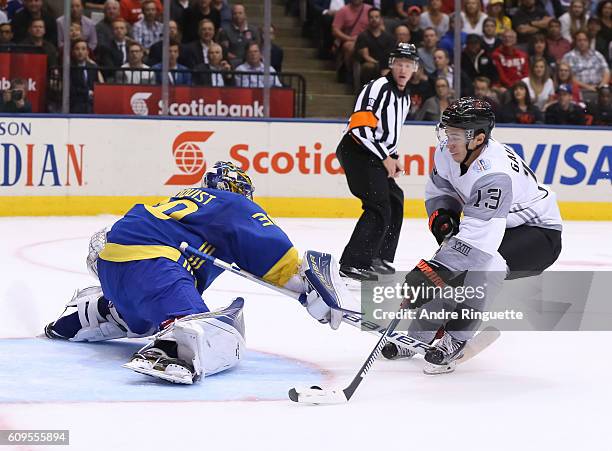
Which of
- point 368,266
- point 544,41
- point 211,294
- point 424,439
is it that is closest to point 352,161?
point 368,266

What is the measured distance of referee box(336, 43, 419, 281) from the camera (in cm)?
599

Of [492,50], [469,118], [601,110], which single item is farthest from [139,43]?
[469,118]

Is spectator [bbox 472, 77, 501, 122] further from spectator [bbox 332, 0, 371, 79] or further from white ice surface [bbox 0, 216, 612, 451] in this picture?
white ice surface [bbox 0, 216, 612, 451]

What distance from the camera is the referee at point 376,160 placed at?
5.99 metres

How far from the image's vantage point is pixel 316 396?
10.7 feet

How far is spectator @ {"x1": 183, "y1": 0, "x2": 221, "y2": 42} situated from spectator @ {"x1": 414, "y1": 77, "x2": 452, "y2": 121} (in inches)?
63.2

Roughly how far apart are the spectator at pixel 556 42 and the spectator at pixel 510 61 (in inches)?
11.1

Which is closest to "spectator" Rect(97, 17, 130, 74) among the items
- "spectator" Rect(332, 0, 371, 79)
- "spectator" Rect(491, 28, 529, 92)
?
"spectator" Rect(332, 0, 371, 79)

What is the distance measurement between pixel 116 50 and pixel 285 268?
5.27 metres

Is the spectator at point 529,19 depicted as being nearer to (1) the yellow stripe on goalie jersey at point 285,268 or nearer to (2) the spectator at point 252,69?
(2) the spectator at point 252,69

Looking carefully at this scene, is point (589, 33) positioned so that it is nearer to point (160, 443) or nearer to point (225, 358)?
point (225, 358)

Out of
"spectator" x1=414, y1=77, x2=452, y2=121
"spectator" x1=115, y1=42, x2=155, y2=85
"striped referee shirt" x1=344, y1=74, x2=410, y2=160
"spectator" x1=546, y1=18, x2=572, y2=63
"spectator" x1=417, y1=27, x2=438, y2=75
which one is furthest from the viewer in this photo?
"spectator" x1=546, y1=18, x2=572, y2=63

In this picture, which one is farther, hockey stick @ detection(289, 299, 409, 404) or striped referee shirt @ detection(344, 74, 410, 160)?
striped referee shirt @ detection(344, 74, 410, 160)

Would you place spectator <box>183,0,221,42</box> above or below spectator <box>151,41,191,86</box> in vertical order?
above
